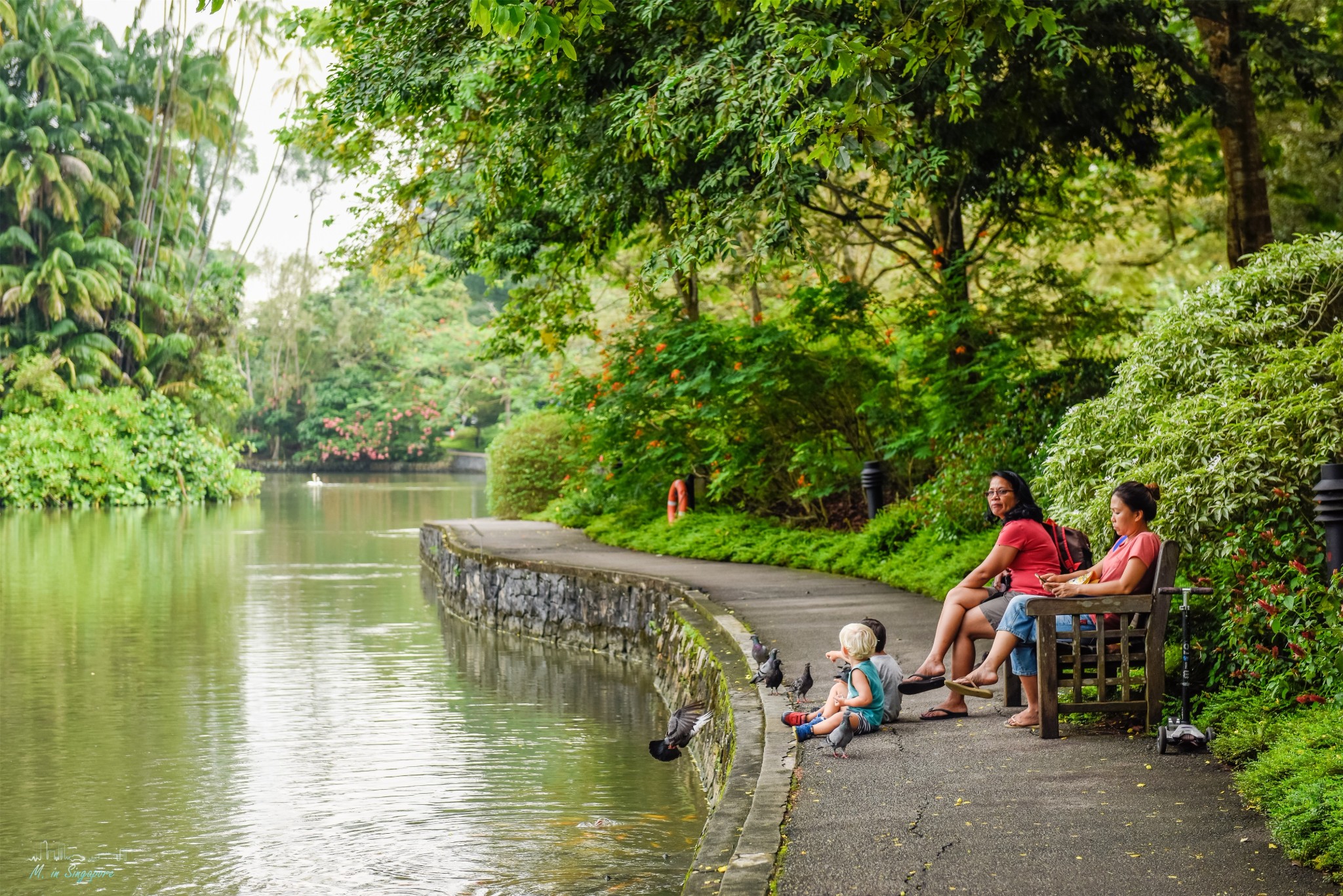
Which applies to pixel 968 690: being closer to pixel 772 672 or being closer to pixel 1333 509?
pixel 772 672

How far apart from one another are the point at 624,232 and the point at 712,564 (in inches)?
159

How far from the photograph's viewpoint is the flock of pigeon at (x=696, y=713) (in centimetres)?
721

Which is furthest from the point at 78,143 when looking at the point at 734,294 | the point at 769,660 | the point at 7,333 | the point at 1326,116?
the point at 769,660

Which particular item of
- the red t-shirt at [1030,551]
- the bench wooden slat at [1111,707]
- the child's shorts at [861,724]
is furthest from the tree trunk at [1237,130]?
the child's shorts at [861,724]

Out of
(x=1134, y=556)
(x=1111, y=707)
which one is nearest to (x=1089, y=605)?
(x=1134, y=556)

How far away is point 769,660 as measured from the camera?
303 inches

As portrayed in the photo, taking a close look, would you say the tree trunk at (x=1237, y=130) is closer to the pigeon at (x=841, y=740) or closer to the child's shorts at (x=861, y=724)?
the child's shorts at (x=861, y=724)

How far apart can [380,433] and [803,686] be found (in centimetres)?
5837

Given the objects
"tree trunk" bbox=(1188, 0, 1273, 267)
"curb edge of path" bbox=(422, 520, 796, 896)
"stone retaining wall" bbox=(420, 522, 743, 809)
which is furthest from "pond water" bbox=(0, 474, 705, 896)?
"tree trunk" bbox=(1188, 0, 1273, 267)

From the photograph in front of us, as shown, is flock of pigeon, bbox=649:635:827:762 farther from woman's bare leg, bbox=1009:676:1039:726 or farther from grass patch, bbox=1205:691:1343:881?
grass patch, bbox=1205:691:1343:881

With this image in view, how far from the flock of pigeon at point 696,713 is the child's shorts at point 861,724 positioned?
423mm

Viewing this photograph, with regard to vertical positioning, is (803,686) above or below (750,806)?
above

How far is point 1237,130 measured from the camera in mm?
13266

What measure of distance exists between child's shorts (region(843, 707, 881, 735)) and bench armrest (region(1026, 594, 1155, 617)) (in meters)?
0.93
